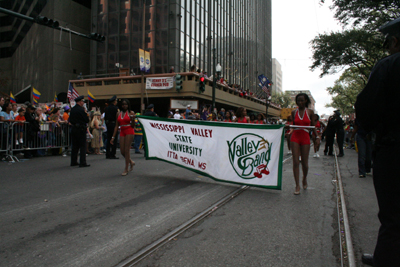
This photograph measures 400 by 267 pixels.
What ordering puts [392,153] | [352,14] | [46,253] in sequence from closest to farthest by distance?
[392,153] → [46,253] → [352,14]

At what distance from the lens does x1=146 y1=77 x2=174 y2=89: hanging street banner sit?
2523 cm

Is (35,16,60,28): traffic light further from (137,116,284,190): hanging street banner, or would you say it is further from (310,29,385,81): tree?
(310,29,385,81): tree

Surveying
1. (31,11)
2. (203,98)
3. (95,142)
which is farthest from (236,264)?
(31,11)

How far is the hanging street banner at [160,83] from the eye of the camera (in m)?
25.2

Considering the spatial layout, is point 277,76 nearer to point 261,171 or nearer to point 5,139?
point 5,139

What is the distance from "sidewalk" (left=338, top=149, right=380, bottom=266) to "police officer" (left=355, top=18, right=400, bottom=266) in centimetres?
84

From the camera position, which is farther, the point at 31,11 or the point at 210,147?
the point at 31,11

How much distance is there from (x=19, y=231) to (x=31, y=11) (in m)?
42.8

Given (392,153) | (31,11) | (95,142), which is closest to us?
(392,153)

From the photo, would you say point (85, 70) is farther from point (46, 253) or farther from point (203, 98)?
point (46, 253)

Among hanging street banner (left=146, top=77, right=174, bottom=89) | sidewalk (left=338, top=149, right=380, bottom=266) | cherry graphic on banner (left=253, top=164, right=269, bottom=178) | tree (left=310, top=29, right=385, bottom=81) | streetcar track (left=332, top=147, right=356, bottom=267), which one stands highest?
tree (left=310, top=29, right=385, bottom=81)

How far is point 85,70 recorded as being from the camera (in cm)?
3188

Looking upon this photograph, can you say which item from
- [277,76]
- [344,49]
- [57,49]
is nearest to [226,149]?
[344,49]

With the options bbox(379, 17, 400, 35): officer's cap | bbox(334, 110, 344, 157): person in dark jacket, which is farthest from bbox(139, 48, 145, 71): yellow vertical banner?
bbox(379, 17, 400, 35): officer's cap
